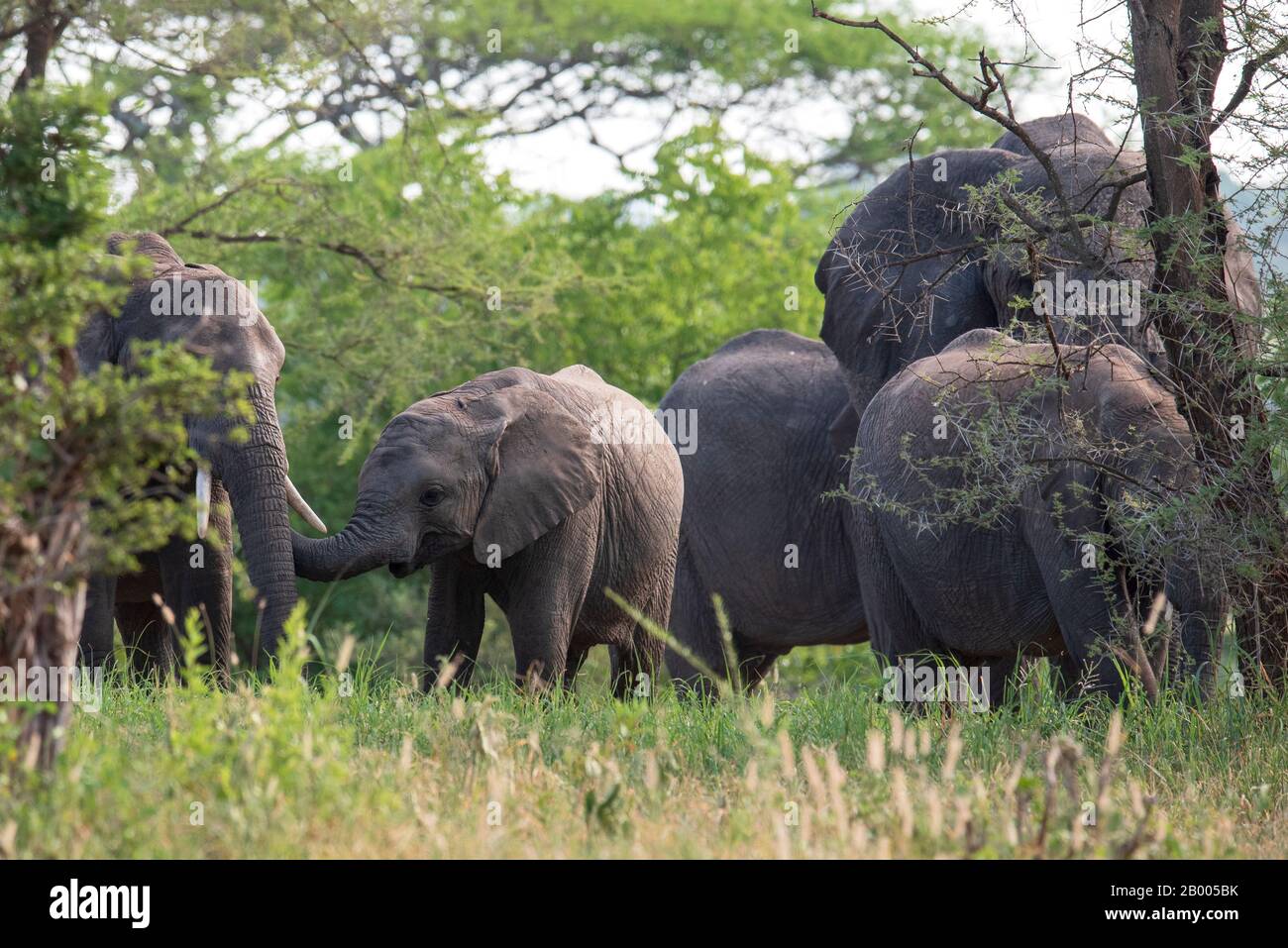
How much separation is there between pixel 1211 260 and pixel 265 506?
4.19 metres

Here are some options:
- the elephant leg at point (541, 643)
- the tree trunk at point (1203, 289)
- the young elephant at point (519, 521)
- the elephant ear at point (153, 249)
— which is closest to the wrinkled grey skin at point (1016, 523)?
the tree trunk at point (1203, 289)

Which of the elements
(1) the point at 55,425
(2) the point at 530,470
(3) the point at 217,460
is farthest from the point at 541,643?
(1) the point at 55,425

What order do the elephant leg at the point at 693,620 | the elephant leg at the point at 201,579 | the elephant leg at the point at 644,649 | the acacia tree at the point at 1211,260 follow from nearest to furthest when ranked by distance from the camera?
the acacia tree at the point at 1211,260
the elephant leg at the point at 201,579
the elephant leg at the point at 644,649
the elephant leg at the point at 693,620

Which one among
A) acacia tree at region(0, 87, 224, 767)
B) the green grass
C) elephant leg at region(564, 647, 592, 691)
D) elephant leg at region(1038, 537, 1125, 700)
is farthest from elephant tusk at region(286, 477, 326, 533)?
acacia tree at region(0, 87, 224, 767)

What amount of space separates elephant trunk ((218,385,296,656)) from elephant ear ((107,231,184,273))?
1024 mm

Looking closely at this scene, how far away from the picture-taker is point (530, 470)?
8.71 m

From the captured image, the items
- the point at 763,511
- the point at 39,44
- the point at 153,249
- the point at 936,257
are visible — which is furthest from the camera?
the point at 39,44

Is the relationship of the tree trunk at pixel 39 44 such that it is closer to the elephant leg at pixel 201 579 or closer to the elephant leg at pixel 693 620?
the elephant leg at pixel 693 620

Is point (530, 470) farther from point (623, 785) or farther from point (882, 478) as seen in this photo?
point (623, 785)

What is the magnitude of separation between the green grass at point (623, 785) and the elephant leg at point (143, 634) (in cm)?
255

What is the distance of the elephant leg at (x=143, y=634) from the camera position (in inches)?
370

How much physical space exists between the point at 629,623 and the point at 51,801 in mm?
5682
